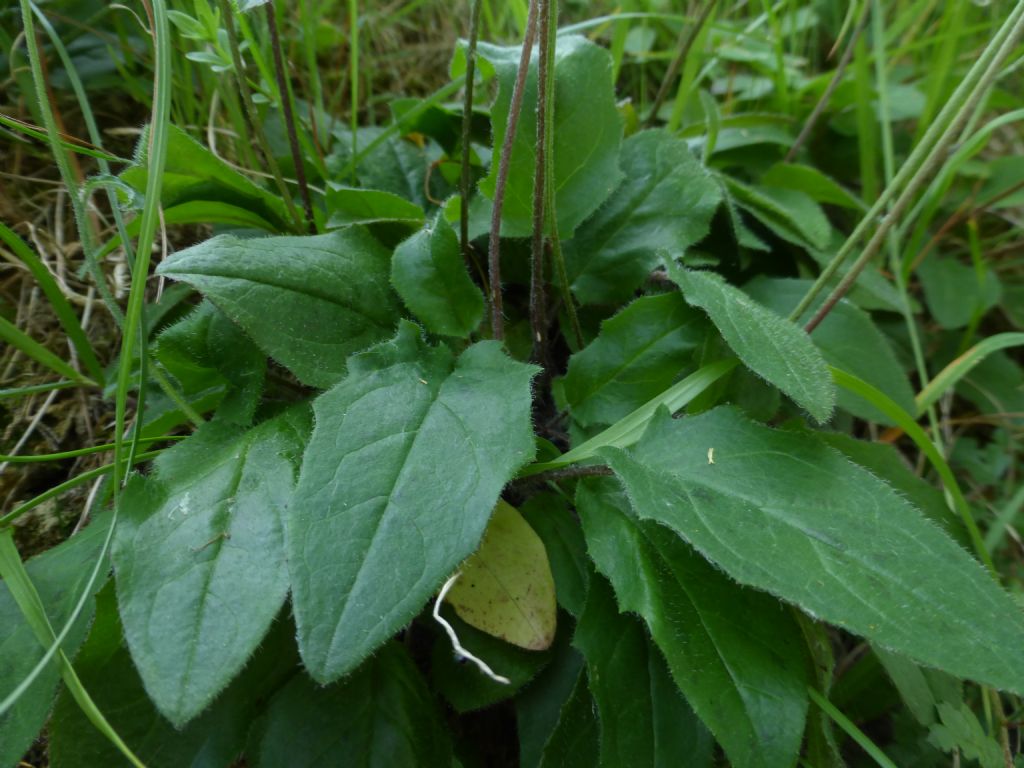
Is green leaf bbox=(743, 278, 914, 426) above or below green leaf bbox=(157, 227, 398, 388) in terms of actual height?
below

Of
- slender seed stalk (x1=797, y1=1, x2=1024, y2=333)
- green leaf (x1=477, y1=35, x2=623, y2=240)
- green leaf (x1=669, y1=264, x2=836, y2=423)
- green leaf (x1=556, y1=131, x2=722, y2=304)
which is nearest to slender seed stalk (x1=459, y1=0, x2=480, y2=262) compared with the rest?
green leaf (x1=477, y1=35, x2=623, y2=240)

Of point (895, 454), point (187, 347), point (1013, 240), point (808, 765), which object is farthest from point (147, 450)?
point (1013, 240)

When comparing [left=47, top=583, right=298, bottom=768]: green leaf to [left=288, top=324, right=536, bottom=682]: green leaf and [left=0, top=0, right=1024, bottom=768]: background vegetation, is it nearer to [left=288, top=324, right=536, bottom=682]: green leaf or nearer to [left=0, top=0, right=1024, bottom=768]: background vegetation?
[left=0, top=0, right=1024, bottom=768]: background vegetation

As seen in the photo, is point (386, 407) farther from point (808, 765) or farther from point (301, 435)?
point (808, 765)

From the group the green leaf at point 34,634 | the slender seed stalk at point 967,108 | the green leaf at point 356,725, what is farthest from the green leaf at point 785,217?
the green leaf at point 34,634

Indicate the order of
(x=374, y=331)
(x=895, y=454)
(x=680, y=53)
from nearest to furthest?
(x=374, y=331)
(x=895, y=454)
(x=680, y=53)

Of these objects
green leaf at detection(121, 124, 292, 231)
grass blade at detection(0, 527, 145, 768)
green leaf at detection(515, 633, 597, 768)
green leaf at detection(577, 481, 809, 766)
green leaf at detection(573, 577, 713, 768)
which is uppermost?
green leaf at detection(121, 124, 292, 231)
